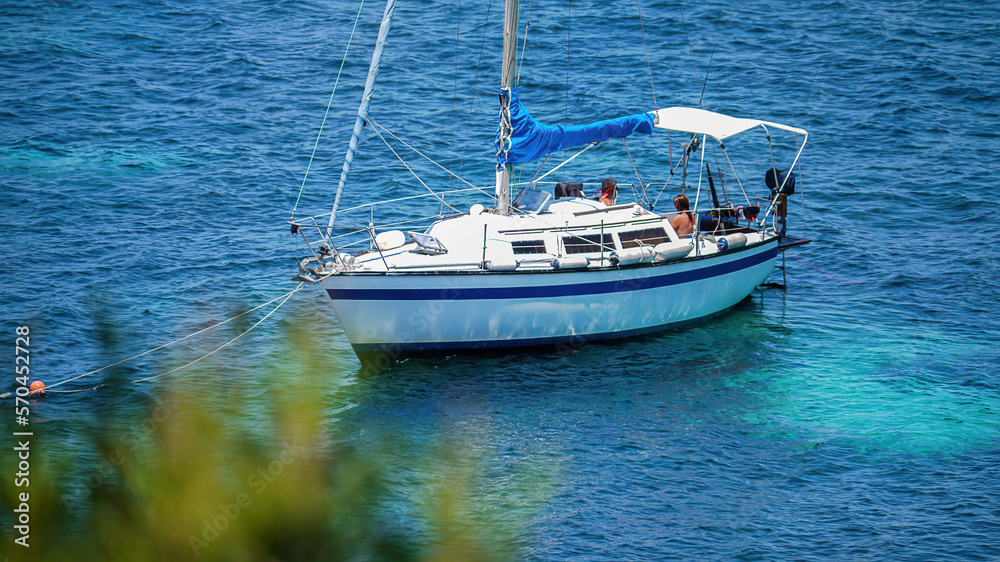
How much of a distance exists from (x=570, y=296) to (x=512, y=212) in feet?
9.06

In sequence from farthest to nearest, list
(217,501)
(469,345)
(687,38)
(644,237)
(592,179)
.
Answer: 1. (687,38)
2. (592,179)
3. (644,237)
4. (469,345)
5. (217,501)

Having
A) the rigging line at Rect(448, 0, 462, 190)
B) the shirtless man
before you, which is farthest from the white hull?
the rigging line at Rect(448, 0, 462, 190)

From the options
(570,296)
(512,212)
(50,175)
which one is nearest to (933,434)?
→ (570,296)

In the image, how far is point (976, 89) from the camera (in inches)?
1406

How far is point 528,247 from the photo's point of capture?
19109 mm

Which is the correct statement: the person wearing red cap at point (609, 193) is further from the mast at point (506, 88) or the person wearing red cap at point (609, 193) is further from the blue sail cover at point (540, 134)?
the mast at point (506, 88)

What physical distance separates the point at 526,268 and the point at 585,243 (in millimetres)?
1746

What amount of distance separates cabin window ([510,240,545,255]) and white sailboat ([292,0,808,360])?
1.1 inches

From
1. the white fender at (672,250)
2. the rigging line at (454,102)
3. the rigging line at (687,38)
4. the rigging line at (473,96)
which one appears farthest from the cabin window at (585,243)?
the rigging line at (687,38)

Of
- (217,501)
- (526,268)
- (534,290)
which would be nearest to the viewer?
(217,501)

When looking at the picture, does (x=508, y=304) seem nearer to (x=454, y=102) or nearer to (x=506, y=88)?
(x=506, y=88)

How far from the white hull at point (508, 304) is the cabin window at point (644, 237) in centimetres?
72

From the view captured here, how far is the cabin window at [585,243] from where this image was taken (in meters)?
19.4

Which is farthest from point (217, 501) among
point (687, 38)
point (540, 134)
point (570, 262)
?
point (687, 38)
